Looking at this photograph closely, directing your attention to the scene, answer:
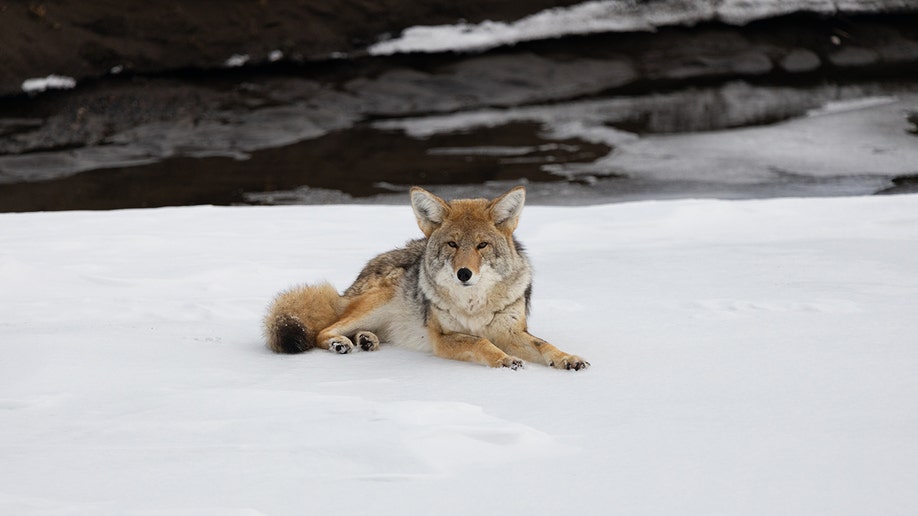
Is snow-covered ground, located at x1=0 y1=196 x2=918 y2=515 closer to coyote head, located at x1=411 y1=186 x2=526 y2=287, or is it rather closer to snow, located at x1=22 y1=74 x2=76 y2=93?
coyote head, located at x1=411 y1=186 x2=526 y2=287

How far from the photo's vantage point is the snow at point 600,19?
1848cm

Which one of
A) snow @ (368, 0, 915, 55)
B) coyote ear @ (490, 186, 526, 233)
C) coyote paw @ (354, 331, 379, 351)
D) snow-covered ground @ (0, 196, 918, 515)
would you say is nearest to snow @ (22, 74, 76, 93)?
snow @ (368, 0, 915, 55)

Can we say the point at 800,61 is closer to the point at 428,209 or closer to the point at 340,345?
the point at 428,209

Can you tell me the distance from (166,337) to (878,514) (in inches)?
157

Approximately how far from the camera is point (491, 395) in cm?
466

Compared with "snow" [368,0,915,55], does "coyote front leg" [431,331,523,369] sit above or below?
below

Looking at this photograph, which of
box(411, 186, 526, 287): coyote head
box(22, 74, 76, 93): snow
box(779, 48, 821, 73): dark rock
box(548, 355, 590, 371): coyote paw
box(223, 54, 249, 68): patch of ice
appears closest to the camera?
box(548, 355, 590, 371): coyote paw

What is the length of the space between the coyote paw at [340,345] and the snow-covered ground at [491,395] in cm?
5

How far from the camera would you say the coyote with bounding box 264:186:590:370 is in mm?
5449

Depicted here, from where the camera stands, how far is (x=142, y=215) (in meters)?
10.5

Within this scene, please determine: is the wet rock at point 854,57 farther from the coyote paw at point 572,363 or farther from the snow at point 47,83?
the coyote paw at point 572,363

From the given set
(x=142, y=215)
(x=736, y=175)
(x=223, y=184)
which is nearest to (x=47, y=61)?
(x=223, y=184)

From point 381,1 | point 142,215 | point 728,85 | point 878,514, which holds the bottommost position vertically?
point 878,514

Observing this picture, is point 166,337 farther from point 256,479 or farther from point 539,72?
point 539,72
